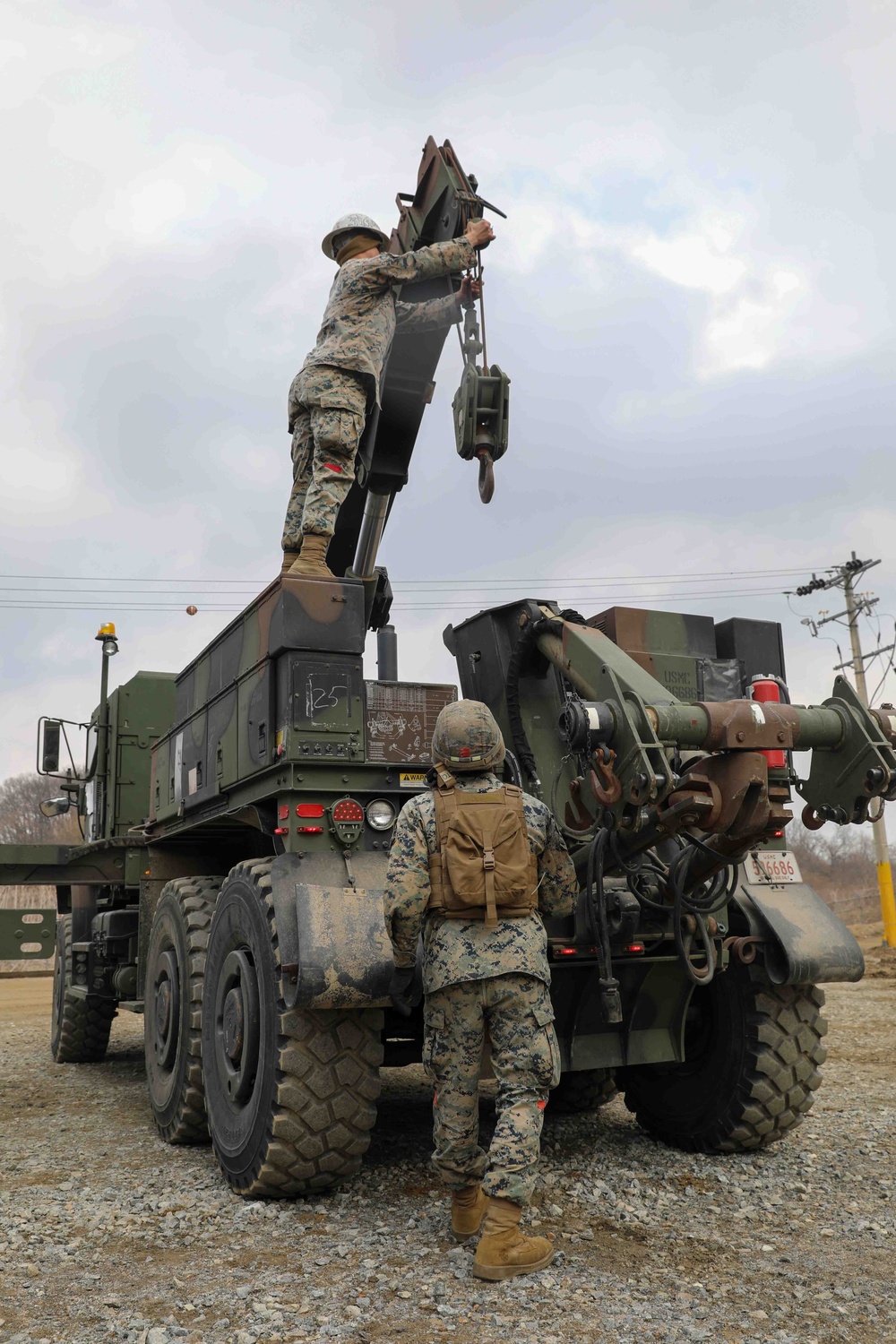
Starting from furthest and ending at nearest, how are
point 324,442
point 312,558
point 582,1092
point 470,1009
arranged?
point 582,1092
point 324,442
point 312,558
point 470,1009

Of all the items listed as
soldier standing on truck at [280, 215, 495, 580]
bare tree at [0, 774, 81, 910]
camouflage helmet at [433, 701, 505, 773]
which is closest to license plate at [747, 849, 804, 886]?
camouflage helmet at [433, 701, 505, 773]

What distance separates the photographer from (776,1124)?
5047mm

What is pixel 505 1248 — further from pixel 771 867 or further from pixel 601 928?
pixel 771 867

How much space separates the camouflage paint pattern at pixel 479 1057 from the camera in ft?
12.3

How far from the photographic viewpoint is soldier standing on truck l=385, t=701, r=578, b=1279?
3781 millimetres

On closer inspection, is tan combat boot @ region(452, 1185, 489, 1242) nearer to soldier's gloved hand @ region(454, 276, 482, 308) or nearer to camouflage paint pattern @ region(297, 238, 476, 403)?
camouflage paint pattern @ region(297, 238, 476, 403)

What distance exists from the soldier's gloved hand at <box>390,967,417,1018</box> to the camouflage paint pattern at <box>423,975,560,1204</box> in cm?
25

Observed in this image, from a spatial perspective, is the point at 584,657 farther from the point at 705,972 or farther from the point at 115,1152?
the point at 115,1152

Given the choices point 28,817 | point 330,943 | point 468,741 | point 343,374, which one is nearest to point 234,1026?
point 330,943

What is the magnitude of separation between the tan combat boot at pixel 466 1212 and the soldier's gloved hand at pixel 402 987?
2.19 ft

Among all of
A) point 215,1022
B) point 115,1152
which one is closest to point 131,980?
point 115,1152

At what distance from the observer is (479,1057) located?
385 centimetres

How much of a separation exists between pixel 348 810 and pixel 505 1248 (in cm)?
176

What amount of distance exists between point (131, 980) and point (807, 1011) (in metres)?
4.37
